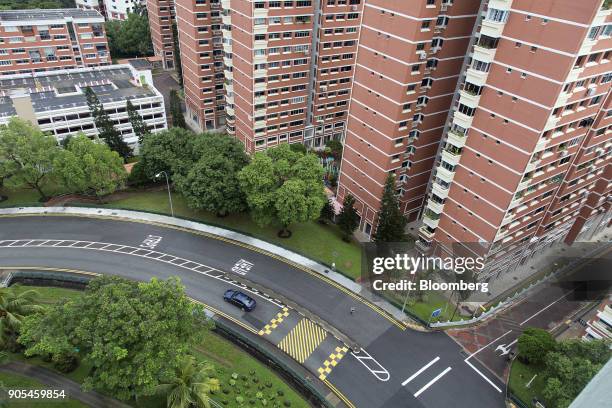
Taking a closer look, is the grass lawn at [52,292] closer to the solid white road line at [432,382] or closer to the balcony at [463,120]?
the solid white road line at [432,382]

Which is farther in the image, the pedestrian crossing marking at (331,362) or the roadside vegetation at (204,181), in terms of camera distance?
the roadside vegetation at (204,181)

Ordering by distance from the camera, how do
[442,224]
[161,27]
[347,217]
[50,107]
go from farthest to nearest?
[161,27] → [50,107] → [347,217] → [442,224]

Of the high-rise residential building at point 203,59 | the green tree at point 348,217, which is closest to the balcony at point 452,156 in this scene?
the green tree at point 348,217

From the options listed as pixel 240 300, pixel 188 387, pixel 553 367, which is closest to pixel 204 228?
pixel 240 300

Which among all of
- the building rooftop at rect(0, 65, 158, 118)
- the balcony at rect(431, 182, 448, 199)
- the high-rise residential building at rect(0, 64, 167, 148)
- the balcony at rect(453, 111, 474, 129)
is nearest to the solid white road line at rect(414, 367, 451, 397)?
the balcony at rect(431, 182, 448, 199)

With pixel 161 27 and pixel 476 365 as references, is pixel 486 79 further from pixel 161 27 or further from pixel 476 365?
pixel 161 27

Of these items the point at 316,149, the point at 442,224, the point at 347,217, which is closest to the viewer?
the point at 442,224

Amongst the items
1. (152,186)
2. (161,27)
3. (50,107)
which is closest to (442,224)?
(152,186)
